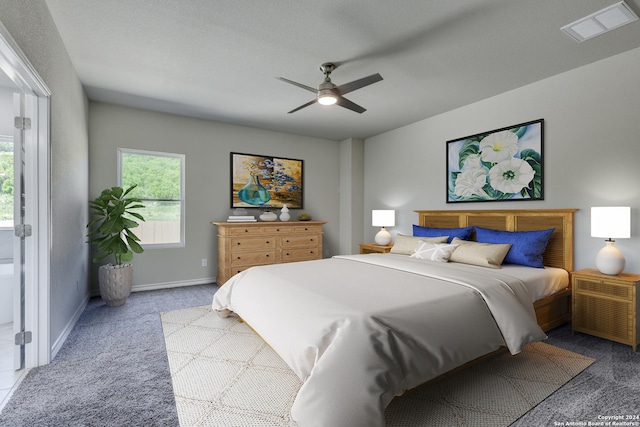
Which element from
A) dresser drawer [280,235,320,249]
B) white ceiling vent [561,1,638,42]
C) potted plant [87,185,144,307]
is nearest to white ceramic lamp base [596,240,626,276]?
white ceiling vent [561,1,638,42]

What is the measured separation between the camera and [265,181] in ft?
17.8

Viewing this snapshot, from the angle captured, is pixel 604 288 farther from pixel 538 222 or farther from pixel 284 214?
pixel 284 214

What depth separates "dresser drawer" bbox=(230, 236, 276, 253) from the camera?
462cm

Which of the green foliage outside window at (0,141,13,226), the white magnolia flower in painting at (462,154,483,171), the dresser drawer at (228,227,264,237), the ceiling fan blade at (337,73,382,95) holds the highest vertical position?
the ceiling fan blade at (337,73,382,95)

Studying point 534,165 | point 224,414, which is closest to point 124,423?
point 224,414

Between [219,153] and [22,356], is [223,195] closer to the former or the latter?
[219,153]

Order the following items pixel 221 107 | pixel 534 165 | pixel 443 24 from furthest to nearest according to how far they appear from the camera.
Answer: pixel 221 107, pixel 534 165, pixel 443 24

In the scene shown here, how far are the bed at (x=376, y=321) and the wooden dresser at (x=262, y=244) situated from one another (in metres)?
1.50

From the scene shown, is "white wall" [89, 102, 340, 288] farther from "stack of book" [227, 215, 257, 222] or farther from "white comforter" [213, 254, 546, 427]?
"white comforter" [213, 254, 546, 427]

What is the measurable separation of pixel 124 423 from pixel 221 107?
377 centimetres

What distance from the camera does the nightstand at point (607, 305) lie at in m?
2.56

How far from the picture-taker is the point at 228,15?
2.36m

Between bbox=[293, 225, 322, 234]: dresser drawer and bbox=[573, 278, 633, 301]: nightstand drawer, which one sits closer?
bbox=[573, 278, 633, 301]: nightstand drawer

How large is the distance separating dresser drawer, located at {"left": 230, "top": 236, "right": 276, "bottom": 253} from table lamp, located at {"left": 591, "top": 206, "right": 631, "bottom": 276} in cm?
394
